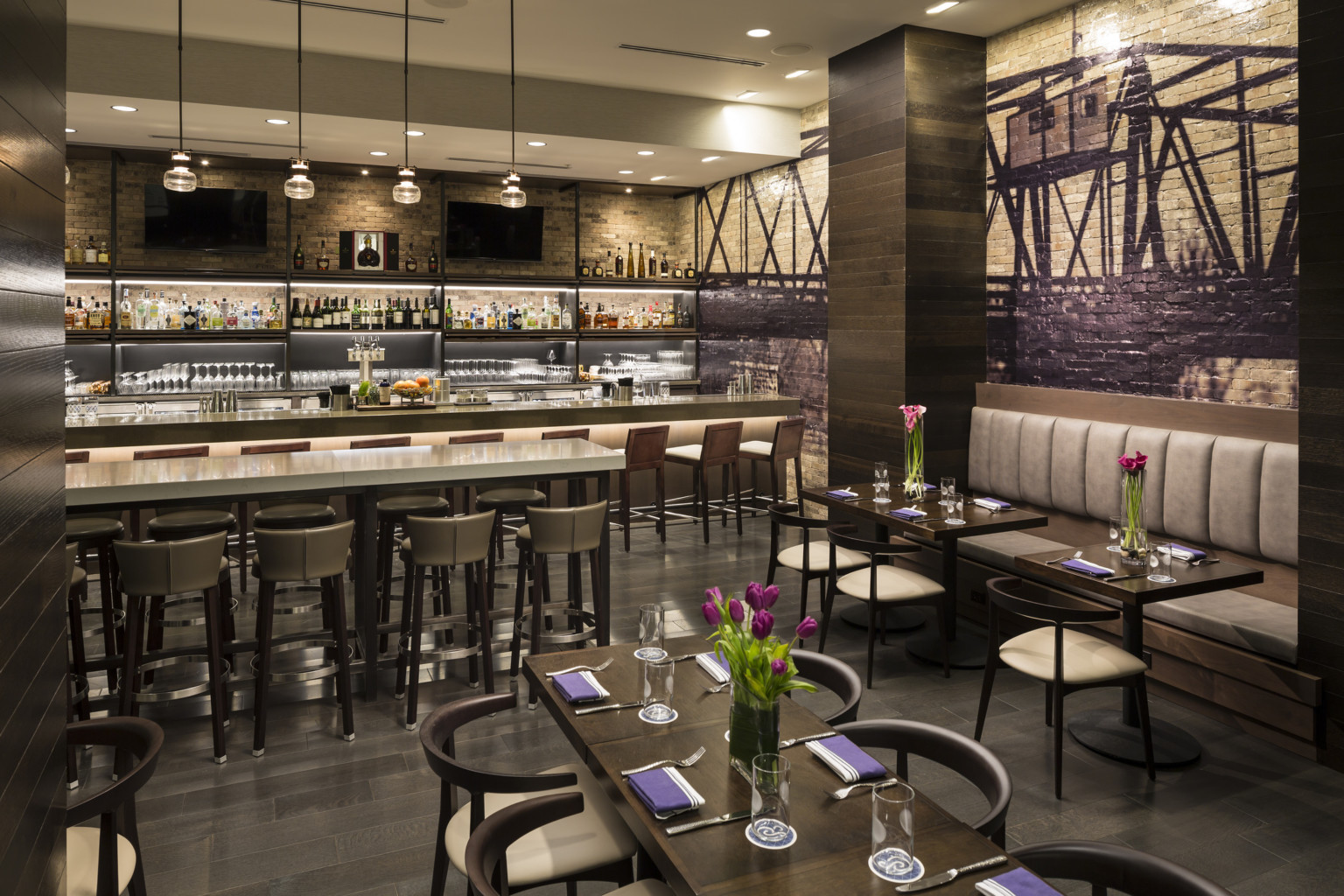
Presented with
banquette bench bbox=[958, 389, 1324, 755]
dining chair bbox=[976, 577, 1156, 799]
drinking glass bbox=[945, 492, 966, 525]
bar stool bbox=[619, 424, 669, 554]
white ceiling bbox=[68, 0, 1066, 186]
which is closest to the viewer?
dining chair bbox=[976, 577, 1156, 799]

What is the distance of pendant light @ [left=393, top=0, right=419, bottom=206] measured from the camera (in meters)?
6.00

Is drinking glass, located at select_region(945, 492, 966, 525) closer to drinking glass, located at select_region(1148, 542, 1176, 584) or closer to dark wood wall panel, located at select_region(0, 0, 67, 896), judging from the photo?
drinking glass, located at select_region(1148, 542, 1176, 584)

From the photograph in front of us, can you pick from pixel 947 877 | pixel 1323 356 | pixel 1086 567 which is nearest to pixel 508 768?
pixel 947 877

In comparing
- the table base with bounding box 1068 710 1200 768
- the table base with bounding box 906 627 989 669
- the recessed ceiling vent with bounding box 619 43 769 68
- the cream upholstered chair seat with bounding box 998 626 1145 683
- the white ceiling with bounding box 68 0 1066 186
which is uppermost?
the recessed ceiling vent with bounding box 619 43 769 68

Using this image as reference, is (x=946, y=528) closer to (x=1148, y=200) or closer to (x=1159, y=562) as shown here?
(x=1159, y=562)

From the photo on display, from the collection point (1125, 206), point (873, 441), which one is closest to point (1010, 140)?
point (1125, 206)

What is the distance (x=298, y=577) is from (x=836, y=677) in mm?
2414

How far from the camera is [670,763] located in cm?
210

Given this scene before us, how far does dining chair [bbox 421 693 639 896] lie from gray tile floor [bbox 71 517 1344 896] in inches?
25.7

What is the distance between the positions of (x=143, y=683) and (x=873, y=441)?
5.03m

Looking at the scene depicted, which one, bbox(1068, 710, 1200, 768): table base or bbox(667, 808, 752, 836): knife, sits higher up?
bbox(667, 808, 752, 836): knife

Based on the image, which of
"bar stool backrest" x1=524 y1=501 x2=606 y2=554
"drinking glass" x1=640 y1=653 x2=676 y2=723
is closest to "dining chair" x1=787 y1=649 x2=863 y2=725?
"drinking glass" x1=640 y1=653 x2=676 y2=723

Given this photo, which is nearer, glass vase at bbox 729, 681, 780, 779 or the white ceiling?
glass vase at bbox 729, 681, 780, 779

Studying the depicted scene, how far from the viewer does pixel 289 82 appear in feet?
22.8
